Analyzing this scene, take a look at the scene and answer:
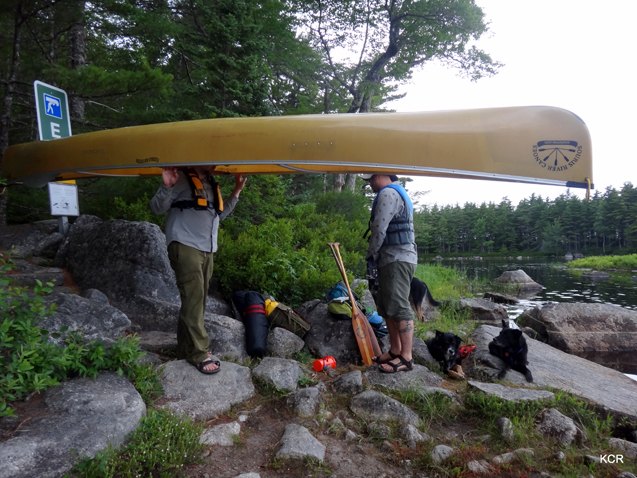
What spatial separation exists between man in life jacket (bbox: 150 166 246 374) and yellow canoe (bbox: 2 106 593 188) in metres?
0.25

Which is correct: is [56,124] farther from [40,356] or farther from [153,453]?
[153,453]

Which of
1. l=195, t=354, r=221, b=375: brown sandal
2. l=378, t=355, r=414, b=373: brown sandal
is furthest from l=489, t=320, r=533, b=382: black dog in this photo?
l=195, t=354, r=221, b=375: brown sandal

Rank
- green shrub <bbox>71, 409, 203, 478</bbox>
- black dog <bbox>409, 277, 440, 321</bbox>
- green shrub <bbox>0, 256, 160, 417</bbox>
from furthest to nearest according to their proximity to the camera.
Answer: black dog <bbox>409, 277, 440, 321</bbox>, green shrub <bbox>0, 256, 160, 417</bbox>, green shrub <bbox>71, 409, 203, 478</bbox>

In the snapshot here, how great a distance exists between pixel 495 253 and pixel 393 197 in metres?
71.0

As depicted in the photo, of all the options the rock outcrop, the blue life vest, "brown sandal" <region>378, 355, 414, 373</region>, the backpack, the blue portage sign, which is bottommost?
the rock outcrop

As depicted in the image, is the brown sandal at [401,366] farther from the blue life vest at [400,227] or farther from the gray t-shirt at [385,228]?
the blue life vest at [400,227]

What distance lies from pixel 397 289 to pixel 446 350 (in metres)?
1.10

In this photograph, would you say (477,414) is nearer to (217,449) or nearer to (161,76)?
(217,449)

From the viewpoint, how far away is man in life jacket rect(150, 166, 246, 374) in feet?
11.0

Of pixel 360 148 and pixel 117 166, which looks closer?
pixel 360 148

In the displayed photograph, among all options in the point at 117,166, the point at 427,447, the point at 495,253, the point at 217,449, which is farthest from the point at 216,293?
the point at 495,253

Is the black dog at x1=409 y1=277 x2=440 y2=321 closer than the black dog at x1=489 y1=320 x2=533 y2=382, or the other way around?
the black dog at x1=489 y1=320 x2=533 y2=382

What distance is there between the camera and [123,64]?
10.8 metres

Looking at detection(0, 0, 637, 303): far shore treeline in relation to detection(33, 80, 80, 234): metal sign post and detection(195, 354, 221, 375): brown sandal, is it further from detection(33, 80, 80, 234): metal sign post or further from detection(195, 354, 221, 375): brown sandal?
detection(195, 354, 221, 375): brown sandal
